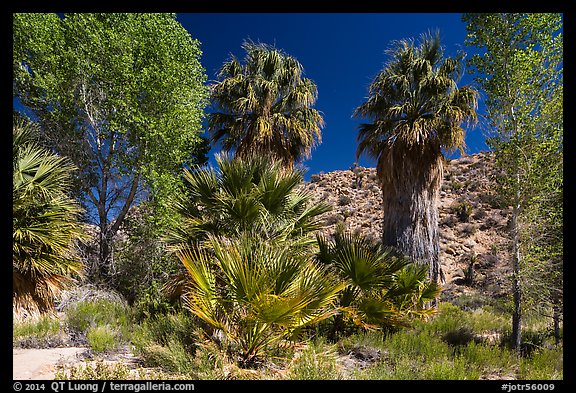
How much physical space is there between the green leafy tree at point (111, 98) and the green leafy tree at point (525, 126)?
775 cm

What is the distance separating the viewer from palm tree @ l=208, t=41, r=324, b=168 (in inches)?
387

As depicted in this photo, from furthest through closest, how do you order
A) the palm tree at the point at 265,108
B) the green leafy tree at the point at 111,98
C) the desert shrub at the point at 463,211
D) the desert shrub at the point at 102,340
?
1. the desert shrub at the point at 463,211
2. the palm tree at the point at 265,108
3. the green leafy tree at the point at 111,98
4. the desert shrub at the point at 102,340

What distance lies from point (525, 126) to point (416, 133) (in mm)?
3049

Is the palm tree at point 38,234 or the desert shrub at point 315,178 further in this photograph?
the desert shrub at point 315,178

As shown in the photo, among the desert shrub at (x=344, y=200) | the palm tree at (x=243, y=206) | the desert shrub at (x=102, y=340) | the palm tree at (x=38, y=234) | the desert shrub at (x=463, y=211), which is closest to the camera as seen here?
the desert shrub at (x=102, y=340)

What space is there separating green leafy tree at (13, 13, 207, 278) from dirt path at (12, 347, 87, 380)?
3642 mm

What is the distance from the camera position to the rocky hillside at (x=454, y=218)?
16688 millimetres

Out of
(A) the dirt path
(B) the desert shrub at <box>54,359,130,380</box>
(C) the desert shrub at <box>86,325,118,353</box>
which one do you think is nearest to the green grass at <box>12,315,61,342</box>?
(A) the dirt path

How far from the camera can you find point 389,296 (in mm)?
6406

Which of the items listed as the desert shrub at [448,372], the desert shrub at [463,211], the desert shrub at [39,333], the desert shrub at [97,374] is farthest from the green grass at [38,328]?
the desert shrub at [463,211]

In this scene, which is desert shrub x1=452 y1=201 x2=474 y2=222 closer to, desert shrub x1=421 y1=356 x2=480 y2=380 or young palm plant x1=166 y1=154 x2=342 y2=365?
desert shrub x1=421 y1=356 x2=480 y2=380

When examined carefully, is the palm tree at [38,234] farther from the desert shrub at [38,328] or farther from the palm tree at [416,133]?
the palm tree at [416,133]

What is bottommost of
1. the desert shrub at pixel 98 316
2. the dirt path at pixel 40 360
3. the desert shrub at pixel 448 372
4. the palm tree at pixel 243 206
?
the dirt path at pixel 40 360

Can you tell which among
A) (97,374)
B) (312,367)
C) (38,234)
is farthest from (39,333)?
(312,367)
